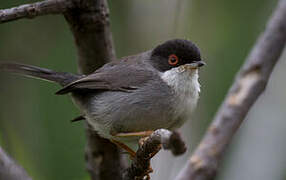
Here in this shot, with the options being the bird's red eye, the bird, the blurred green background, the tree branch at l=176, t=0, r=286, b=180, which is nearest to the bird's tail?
the bird

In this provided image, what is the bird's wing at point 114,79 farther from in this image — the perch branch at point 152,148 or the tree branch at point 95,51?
the perch branch at point 152,148

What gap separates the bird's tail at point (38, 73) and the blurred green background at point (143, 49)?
48cm

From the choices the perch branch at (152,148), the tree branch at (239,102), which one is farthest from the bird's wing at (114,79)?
the tree branch at (239,102)

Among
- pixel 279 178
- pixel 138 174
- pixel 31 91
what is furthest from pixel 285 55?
pixel 31 91

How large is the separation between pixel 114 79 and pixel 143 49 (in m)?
1.40

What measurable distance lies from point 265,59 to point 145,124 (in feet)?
8.06

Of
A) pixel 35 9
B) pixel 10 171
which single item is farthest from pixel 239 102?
pixel 35 9

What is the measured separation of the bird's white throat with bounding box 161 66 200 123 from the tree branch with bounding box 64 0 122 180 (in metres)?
0.66

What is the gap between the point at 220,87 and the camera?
18.3 ft

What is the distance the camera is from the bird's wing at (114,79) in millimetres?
4480

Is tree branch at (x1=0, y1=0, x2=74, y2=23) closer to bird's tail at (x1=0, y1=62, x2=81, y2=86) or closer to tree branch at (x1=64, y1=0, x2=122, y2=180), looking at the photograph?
tree branch at (x1=64, y1=0, x2=122, y2=180)

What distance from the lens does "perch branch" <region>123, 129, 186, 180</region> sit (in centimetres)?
200

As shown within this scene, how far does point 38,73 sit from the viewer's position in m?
4.75

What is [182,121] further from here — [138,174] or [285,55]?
[285,55]
